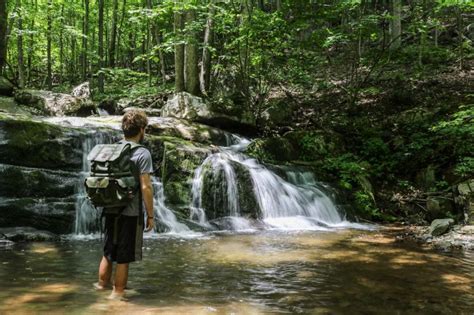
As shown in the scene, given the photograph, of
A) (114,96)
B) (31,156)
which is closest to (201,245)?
(31,156)

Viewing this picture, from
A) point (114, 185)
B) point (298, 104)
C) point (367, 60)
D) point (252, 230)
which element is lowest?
point (252, 230)

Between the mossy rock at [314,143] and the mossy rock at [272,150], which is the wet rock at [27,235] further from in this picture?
the mossy rock at [314,143]

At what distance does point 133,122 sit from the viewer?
4453 mm

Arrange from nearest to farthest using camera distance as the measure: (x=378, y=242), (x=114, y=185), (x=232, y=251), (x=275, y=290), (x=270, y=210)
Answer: (x=114, y=185), (x=275, y=290), (x=232, y=251), (x=378, y=242), (x=270, y=210)

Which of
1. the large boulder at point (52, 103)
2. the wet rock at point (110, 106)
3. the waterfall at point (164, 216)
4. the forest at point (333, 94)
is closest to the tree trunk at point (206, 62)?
the forest at point (333, 94)

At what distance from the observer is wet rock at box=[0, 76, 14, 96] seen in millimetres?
14848

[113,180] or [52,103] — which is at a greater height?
[52,103]

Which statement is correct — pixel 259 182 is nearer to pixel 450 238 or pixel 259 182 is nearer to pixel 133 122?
pixel 450 238

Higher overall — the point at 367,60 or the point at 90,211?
the point at 367,60

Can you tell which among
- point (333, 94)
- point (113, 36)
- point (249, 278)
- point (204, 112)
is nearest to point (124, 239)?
point (249, 278)

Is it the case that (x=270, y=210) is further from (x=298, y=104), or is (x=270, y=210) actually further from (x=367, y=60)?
(x=367, y=60)

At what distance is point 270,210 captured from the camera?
35.6 ft

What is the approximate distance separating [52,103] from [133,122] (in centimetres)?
1137

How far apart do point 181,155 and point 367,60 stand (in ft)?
31.3
